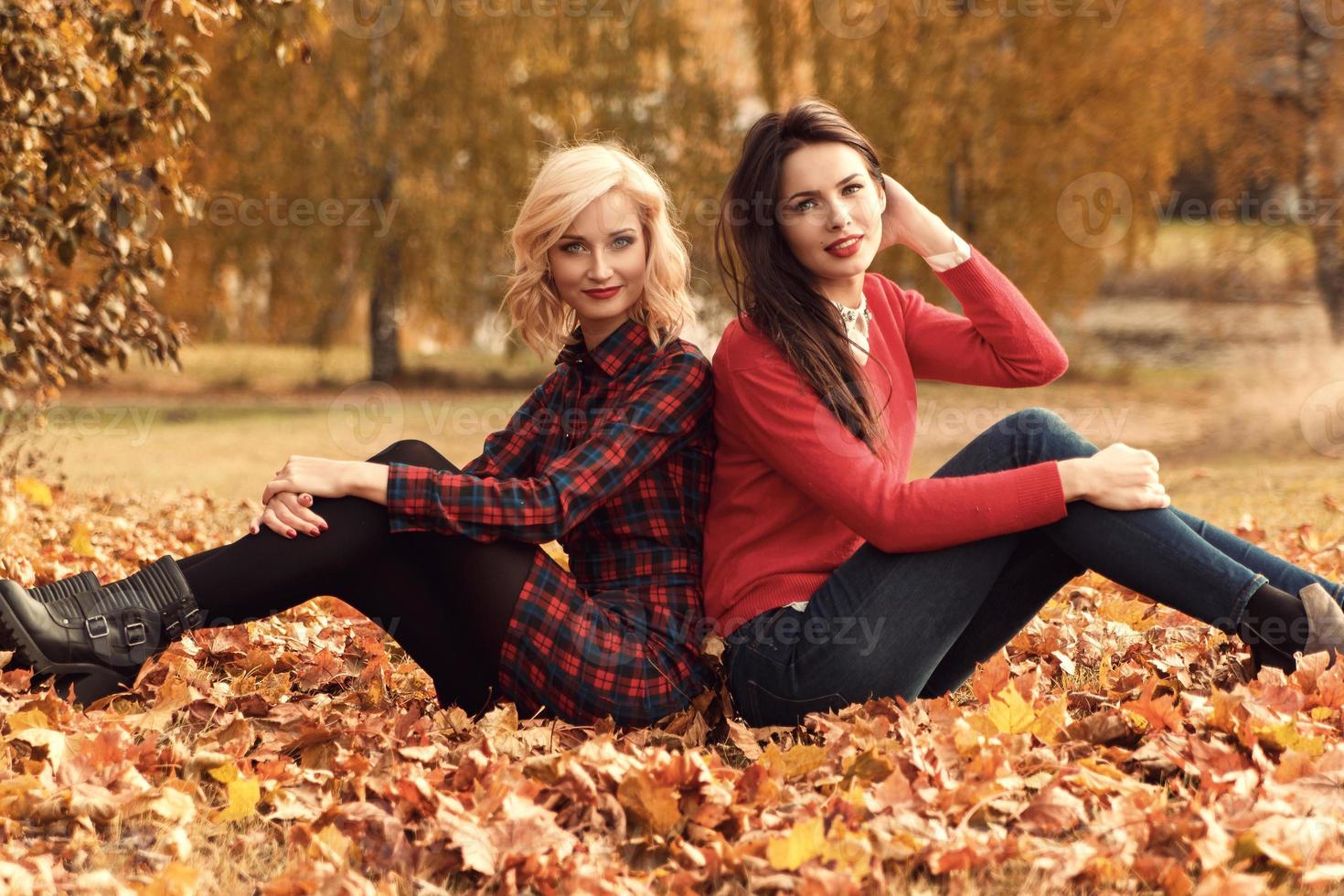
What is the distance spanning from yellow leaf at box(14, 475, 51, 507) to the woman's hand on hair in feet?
14.9

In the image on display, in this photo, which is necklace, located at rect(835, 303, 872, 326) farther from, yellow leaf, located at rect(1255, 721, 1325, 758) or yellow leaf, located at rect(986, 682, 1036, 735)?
yellow leaf, located at rect(1255, 721, 1325, 758)

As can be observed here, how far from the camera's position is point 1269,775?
2283mm

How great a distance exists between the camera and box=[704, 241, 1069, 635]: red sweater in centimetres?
255

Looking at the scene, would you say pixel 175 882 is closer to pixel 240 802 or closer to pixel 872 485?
pixel 240 802

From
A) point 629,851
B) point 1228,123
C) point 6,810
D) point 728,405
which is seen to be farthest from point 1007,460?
point 1228,123

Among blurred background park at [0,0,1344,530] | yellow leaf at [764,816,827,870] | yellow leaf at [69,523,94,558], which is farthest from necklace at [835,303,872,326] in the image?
blurred background park at [0,0,1344,530]

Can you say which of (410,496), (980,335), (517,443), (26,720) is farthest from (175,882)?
(980,335)

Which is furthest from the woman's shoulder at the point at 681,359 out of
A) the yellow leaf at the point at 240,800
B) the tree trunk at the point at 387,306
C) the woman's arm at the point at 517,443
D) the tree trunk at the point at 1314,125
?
the tree trunk at the point at 387,306

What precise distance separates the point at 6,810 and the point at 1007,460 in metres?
1.97

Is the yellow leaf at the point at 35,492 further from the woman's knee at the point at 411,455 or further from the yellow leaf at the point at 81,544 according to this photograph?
the woman's knee at the point at 411,455

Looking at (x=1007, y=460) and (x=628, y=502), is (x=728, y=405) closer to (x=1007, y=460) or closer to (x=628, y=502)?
(x=628, y=502)

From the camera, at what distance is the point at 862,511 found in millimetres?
2564

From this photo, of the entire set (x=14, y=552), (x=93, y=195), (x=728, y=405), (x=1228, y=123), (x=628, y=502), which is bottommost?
(x=14, y=552)

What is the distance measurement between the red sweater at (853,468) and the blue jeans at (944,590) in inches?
2.4
